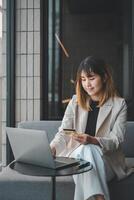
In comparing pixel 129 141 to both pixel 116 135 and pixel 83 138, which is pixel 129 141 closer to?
pixel 116 135

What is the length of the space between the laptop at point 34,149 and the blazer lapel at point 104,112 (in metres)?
0.45

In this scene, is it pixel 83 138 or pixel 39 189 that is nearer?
pixel 83 138

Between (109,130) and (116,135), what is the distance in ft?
0.33

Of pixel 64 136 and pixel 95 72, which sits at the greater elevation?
pixel 95 72

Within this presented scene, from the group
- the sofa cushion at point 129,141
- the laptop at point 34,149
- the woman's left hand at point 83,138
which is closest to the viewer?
the laptop at point 34,149

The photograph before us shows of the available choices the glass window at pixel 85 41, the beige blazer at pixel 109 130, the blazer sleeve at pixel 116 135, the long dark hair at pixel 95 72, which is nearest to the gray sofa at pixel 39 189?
the beige blazer at pixel 109 130

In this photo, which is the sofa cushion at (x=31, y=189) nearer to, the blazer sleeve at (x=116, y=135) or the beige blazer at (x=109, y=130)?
the beige blazer at (x=109, y=130)

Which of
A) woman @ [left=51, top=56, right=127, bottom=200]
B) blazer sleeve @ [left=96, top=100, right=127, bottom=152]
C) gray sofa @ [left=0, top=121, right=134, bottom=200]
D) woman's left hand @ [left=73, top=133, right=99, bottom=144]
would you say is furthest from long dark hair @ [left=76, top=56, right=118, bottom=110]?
Answer: gray sofa @ [left=0, top=121, right=134, bottom=200]

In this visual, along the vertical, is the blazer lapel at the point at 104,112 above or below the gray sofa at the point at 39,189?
above

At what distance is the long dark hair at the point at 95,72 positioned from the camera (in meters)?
2.33

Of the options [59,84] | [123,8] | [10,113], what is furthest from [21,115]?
[123,8]

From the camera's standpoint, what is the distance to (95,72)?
2.33 meters

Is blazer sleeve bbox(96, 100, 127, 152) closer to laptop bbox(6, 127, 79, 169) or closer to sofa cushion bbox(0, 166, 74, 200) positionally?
laptop bbox(6, 127, 79, 169)

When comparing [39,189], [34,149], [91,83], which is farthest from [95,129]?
[34,149]
